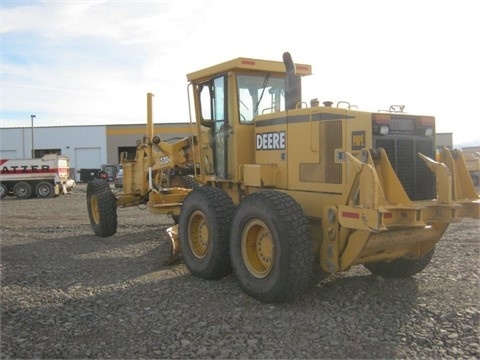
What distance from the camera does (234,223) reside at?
580 centimetres

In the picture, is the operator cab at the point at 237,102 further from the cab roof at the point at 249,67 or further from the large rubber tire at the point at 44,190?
the large rubber tire at the point at 44,190

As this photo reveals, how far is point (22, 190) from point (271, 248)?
2244 cm

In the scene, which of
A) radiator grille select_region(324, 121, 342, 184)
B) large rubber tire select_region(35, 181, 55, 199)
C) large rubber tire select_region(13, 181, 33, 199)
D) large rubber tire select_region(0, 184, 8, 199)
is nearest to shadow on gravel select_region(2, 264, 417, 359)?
radiator grille select_region(324, 121, 342, 184)

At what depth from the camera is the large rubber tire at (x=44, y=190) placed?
2467 cm

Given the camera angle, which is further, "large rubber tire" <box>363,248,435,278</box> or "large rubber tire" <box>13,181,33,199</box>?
"large rubber tire" <box>13,181,33,199</box>

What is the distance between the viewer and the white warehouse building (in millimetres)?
48344

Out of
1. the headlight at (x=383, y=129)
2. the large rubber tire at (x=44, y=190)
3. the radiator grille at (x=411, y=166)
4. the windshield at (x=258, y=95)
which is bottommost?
the large rubber tire at (x=44, y=190)

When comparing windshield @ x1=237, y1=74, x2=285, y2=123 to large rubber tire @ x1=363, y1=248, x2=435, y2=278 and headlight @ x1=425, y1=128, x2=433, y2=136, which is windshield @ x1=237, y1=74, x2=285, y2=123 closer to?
headlight @ x1=425, y1=128, x2=433, y2=136

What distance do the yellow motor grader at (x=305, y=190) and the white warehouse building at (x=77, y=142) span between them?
42.4 meters

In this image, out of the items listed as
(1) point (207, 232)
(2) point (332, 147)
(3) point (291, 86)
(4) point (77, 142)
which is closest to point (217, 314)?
(1) point (207, 232)

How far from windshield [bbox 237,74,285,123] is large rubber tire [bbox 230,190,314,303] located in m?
1.73

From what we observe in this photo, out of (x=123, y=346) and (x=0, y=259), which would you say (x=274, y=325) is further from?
(x=0, y=259)

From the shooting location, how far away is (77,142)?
49.0 metres

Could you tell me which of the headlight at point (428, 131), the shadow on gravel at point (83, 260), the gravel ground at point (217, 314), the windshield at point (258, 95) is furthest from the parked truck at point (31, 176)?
the headlight at point (428, 131)
